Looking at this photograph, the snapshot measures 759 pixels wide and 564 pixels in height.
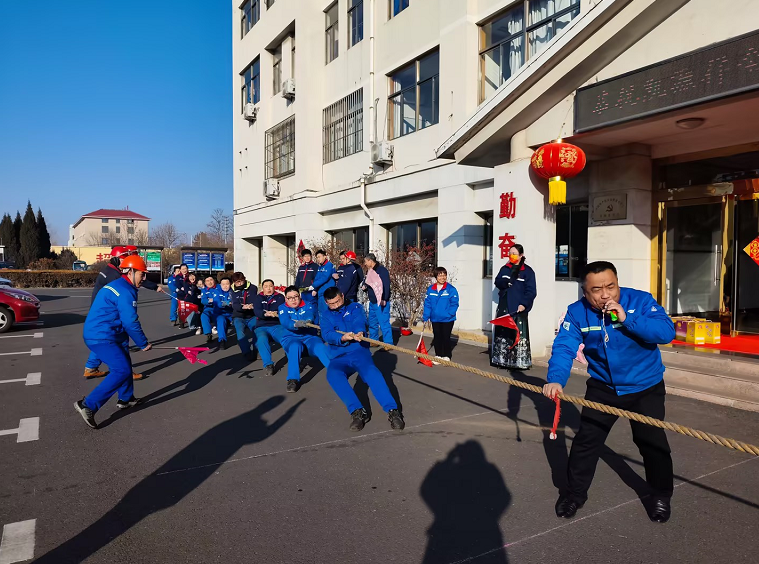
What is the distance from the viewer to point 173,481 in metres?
4.31

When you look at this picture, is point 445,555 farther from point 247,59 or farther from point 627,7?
point 247,59

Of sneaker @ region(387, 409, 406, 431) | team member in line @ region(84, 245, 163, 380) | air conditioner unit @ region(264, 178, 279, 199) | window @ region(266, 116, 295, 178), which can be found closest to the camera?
sneaker @ region(387, 409, 406, 431)

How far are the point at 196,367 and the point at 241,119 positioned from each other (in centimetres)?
2063

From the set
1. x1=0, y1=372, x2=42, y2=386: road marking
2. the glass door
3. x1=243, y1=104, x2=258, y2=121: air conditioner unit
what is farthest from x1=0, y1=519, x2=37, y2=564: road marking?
x1=243, y1=104, x2=258, y2=121: air conditioner unit

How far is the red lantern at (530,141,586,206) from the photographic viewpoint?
310 inches

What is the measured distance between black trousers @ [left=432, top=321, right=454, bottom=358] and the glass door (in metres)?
4.02

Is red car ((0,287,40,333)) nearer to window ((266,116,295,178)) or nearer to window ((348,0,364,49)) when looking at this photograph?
window ((266,116,295,178))

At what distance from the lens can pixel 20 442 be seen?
209 inches

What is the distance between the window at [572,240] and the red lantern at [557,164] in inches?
113

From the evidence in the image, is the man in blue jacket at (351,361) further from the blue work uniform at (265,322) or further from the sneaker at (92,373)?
the sneaker at (92,373)

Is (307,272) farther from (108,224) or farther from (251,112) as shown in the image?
(108,224)

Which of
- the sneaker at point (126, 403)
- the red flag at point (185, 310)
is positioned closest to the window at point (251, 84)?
the red flag at point (185, 310)

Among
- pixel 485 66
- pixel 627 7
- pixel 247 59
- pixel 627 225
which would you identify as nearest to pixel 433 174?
pixel 485 66

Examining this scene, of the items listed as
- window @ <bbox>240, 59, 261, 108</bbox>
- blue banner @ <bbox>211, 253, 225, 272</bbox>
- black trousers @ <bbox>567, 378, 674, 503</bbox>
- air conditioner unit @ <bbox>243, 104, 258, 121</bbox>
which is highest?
window @ <bbox>240, 59, 261, 108</bbox>
